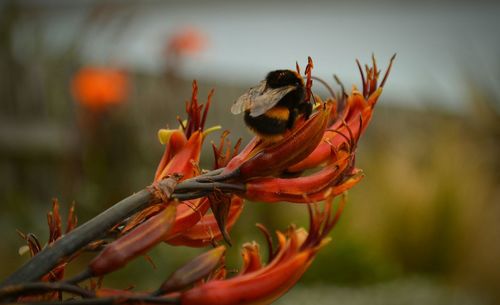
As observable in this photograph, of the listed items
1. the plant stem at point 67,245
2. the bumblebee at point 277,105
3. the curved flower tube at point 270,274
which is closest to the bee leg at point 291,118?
the bumblebee at point 277,105

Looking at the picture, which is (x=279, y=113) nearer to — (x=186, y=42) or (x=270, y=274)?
(x=270, y=274)

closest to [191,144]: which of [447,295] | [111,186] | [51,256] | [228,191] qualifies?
[228,191]

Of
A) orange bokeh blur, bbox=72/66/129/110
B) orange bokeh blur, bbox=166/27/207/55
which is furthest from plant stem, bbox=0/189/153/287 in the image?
orange bokeh blur, bbox=166/27/207/55

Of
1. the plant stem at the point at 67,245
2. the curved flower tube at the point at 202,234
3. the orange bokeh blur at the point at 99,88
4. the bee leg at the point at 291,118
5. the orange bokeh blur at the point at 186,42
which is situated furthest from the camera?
the orange bokeh blur at the point at 186,42

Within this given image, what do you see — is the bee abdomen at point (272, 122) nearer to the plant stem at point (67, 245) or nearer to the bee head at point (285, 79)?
the bee head at point (285, 79)

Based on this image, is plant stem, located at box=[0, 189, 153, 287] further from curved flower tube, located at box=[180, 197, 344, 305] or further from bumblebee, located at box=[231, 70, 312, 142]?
bumblebee, located at box=[231, 70, 312, 142]

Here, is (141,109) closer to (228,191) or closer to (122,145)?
(122,145)
